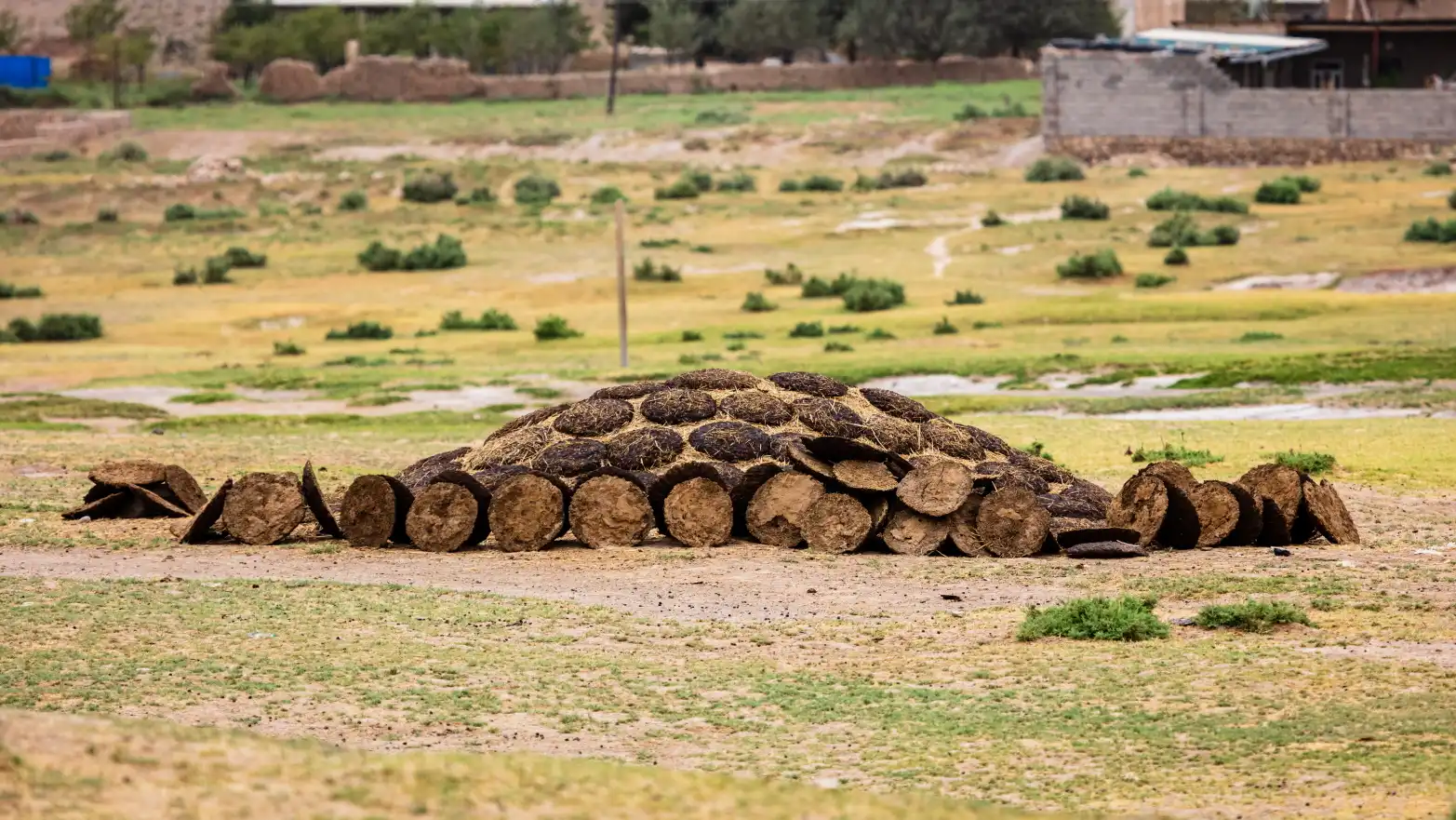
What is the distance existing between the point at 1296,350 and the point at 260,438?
17.1m

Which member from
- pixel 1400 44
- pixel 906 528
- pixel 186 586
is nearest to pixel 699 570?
pixel 906 528

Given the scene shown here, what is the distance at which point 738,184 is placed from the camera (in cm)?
6700

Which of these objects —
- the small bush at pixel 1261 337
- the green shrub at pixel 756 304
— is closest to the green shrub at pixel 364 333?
the green shrub at pixel 756 304

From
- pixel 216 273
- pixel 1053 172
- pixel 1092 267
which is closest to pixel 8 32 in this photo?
pixel 216 273

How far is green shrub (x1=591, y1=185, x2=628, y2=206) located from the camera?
210ft

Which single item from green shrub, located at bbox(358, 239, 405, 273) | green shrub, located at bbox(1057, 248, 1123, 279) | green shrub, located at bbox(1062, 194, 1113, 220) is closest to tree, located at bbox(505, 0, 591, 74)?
green shrub, located at bbox(358, 239, 405, 273)

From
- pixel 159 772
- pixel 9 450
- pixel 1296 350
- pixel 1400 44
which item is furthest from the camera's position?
pixel 1400 44

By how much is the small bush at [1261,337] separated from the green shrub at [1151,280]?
766 cm

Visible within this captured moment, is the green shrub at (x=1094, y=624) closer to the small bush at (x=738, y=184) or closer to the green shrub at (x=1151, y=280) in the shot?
the green shrub at (x=1151, y=280)

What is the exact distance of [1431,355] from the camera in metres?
32.9

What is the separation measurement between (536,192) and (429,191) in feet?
11.3

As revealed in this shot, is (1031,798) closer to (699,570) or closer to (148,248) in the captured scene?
(699,570)

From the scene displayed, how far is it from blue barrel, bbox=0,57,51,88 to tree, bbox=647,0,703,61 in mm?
29189

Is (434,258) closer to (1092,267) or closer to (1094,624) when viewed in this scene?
(1092,267)
